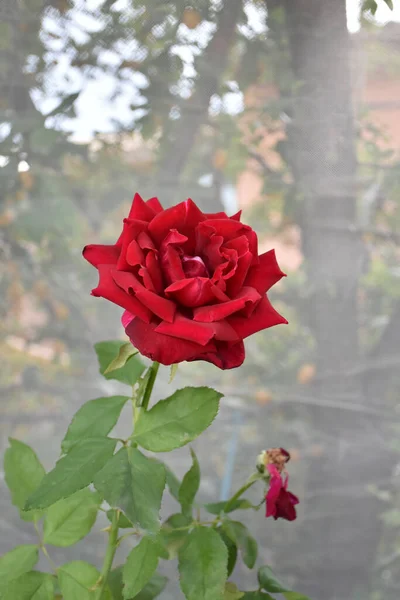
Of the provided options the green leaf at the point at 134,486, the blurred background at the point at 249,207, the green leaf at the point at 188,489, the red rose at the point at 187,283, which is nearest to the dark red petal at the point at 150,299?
the red rose at the point at 187,283

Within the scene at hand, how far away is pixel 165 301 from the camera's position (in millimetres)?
342

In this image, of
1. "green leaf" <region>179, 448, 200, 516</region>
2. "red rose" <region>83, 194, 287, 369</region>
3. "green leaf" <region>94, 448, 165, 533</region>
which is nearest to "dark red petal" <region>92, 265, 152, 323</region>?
"red rose" <region>83, 194, 287, 369</region>

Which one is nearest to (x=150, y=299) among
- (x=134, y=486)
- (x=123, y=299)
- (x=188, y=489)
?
(x=123, y=299)

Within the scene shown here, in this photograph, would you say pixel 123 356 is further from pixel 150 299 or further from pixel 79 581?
pixel 79 581

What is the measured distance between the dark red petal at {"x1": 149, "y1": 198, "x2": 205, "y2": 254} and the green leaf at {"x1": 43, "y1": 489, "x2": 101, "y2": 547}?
0.24 m

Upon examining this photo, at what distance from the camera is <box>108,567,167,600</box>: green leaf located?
1.63 feet

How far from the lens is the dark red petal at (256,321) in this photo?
0.36 meters

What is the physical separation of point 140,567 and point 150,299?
220mm

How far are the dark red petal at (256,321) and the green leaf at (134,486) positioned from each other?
11 cm

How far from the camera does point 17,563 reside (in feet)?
1.61

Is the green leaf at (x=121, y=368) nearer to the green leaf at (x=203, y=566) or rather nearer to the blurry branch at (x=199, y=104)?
the green leaf at (x=203, y=566)

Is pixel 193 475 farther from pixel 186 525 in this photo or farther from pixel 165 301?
pixel 165 301

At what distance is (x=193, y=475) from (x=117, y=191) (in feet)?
1.53

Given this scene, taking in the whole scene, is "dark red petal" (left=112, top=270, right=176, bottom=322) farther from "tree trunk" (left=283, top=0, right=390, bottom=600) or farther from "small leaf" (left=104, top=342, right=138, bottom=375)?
"tree trunk" (left=283, top=0, right=390, bottom=600)
